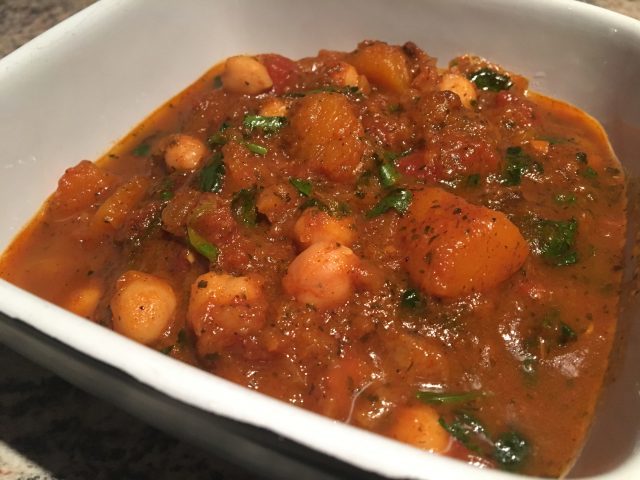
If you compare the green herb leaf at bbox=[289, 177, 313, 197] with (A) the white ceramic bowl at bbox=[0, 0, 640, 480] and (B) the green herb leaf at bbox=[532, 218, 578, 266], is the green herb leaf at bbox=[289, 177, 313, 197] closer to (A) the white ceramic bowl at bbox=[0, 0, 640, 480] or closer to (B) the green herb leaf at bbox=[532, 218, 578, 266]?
(B) the green herb leaf at bbox=[532, 218, 578, 266]

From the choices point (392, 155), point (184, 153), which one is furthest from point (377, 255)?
point (184, 153)

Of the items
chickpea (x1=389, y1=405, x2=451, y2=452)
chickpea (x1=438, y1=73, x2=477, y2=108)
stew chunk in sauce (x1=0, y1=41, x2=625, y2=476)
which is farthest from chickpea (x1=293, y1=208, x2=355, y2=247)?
chickpea (x1=438, y1=73, x2=477, y2=108)

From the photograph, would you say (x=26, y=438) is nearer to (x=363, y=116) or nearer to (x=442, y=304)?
(x=442, y=304)

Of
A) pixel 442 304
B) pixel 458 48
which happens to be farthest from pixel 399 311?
pixel 458 48

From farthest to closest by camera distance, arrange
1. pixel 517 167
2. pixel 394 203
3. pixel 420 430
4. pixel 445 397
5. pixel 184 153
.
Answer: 1. pixel 184 153
2. pixel 517 167
3. pixel 394 203
4. pixel 445 397
5. pixel 420 430

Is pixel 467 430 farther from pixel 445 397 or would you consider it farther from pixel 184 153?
pixel 184 153
